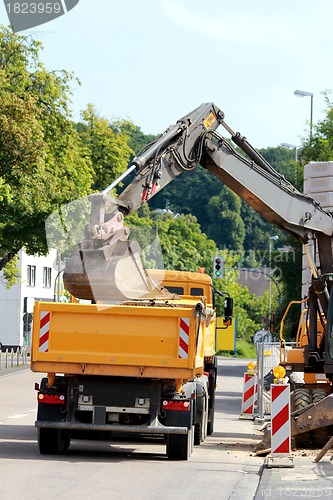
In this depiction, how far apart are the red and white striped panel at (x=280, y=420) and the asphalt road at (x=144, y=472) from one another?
1.12 feet

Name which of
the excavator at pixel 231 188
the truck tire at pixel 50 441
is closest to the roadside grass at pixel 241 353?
the excavator at pixel 231 188

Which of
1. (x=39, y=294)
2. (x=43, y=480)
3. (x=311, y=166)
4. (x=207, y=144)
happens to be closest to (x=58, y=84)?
(x=311, y=166)

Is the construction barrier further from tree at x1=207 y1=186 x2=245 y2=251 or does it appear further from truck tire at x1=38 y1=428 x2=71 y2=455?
tree at x1=207 y1=186 x2=245 y2=251

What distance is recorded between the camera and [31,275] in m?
94.2

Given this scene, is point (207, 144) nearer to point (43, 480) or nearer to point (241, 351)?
point (43, 480)

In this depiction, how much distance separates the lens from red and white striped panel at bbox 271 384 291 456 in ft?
53.1

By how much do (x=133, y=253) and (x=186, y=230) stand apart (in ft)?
278

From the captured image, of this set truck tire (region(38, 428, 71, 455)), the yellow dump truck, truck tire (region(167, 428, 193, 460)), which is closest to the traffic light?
truck tire (region(167, 428, 193, 460))

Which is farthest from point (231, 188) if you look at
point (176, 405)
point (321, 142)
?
point (321, 142)

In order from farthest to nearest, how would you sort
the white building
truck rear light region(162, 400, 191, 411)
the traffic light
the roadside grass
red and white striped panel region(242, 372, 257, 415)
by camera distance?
the roadside grass < the white building < the traffic light < red and white striped panel region(242, 372, 257, 415) < truck rear light region(162, 400, 191, 411)

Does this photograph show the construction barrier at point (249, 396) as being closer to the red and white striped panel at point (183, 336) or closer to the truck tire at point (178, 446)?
the truck tire at point (178, 446)

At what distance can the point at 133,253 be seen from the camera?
16641 millimetres

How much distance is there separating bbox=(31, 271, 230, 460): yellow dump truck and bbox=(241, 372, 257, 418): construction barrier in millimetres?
11564

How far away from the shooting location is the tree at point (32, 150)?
1581 inches
